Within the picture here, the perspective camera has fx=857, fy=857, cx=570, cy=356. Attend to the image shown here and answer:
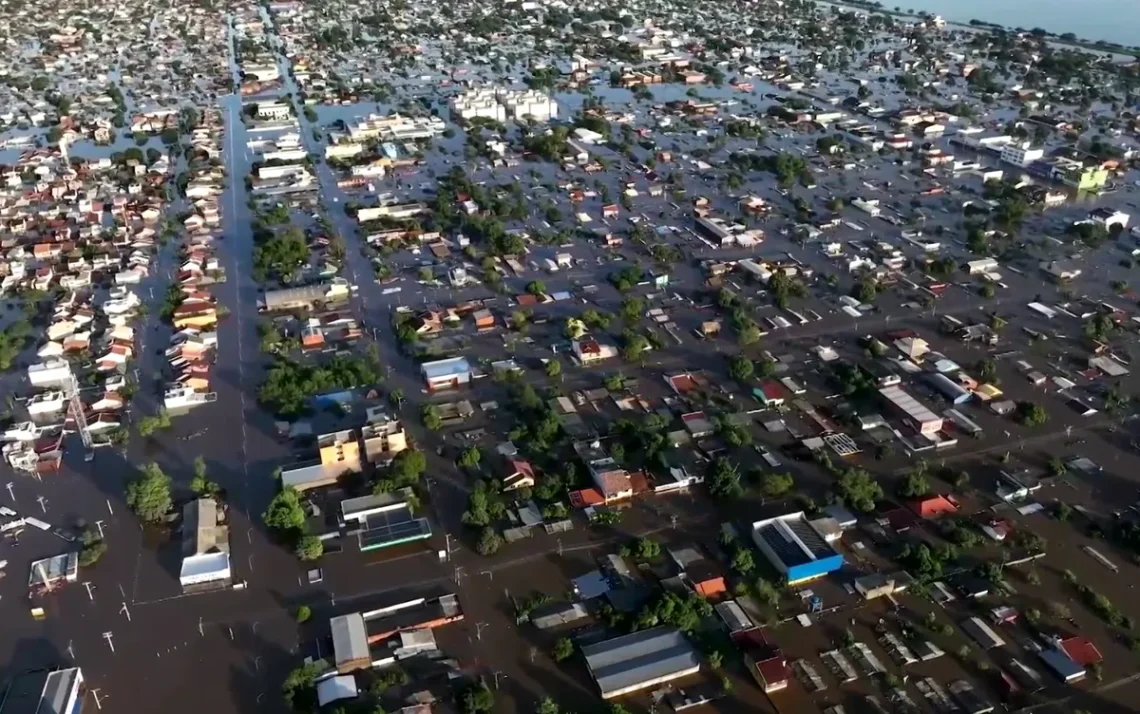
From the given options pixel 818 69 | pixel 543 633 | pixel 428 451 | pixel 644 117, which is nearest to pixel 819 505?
pixel 543 633

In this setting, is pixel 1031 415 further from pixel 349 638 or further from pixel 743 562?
pixel 349 638

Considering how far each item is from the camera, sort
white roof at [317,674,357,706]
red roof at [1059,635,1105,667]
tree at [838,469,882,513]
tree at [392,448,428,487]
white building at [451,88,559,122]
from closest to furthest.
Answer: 1. white roof at [317,674,357,706]
2. red roof at [1059,635,1105,667]
3. tree at [838,469,882,513]
4. tree at [392,448,428,487]
5. white building at [451,88,559,122]

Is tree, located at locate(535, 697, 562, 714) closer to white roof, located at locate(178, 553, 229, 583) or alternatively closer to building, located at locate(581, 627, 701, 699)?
building, located at locate(581, 627, 701, 699)

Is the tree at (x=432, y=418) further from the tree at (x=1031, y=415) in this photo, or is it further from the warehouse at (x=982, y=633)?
the tree at (x=1031, y=415)

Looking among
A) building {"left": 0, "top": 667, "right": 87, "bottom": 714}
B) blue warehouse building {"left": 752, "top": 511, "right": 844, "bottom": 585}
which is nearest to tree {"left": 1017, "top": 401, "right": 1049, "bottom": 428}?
blue warehouse building {"left": 752, "top": 511, "right": 844, "bottom": 585}

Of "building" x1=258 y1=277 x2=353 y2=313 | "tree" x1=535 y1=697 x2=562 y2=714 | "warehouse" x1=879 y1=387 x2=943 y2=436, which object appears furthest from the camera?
"building" x1=258 y1=277 x2=353 y2=313

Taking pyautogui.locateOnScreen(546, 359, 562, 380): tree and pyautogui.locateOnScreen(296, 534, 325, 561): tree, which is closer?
pyautogui.locateOnScreen(296, 534, 325, 561): tree
